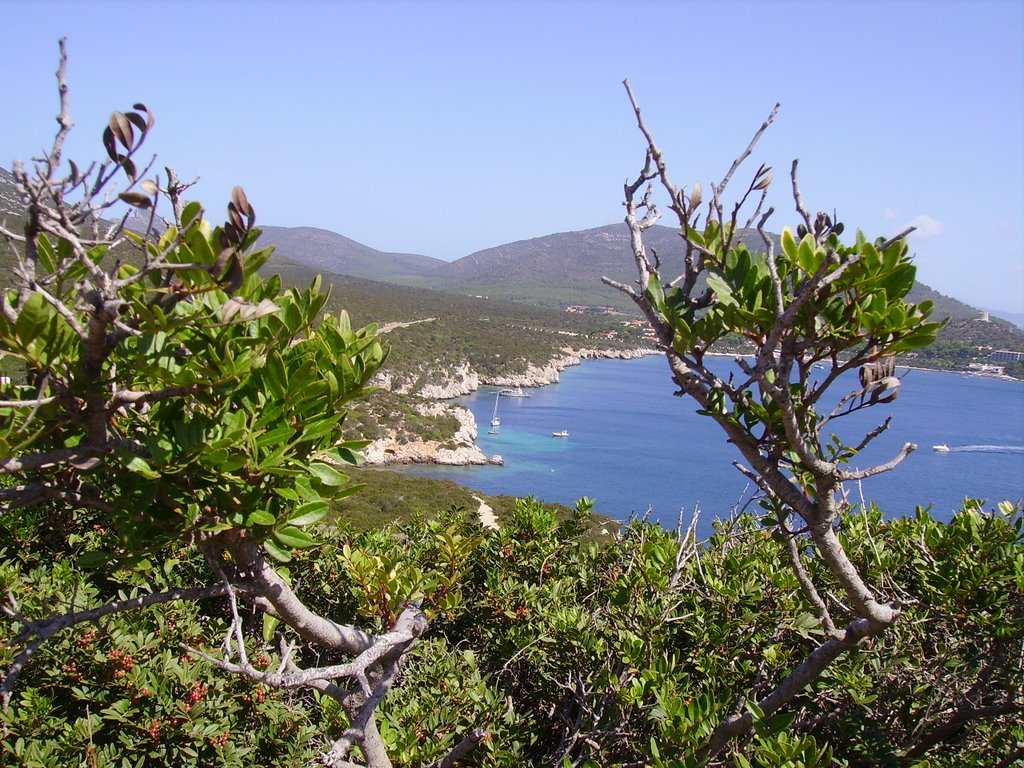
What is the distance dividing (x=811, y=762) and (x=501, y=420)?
190 ft

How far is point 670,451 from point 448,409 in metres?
16.1

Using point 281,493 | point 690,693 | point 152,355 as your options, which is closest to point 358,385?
point 281,493

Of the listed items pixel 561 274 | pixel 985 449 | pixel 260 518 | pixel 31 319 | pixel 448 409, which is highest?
pixel 561 274

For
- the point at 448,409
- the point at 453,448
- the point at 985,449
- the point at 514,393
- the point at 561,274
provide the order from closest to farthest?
the point at 453,448, the point at 985,449, the point at 448,409, the point at 514,393, the point at 561,274

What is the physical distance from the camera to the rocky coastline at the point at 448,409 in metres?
42.5

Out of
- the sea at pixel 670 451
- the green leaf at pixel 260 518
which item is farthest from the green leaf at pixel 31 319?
the sea at pixel 670 451

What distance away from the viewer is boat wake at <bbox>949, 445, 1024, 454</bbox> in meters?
49.0

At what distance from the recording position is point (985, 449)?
164 ft

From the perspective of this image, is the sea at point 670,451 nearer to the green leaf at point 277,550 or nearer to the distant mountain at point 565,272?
the green leaf at point 277,550

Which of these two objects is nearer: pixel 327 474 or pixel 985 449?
pixel 327 474

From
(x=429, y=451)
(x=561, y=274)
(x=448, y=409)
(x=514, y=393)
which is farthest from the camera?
(x=561, y=274)

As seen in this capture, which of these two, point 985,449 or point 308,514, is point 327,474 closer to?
point 308,514

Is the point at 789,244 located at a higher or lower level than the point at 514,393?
higher

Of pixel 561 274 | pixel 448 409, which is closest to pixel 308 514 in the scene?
pixel 448 409
